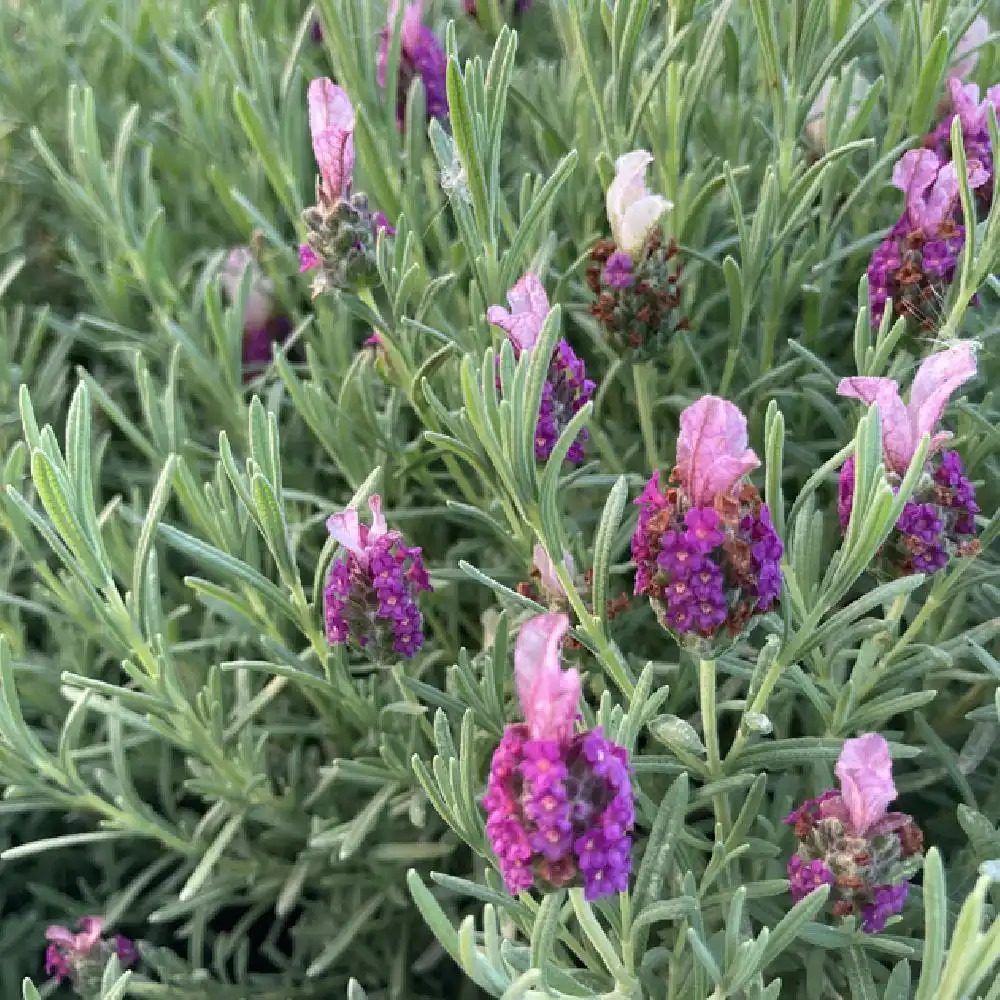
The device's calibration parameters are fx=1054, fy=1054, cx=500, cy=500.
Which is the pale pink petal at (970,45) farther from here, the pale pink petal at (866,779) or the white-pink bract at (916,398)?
the pale pink petal at (866,779)

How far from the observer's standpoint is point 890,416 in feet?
2.28

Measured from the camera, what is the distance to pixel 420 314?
0.96m

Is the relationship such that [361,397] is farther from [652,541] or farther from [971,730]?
[971,730]

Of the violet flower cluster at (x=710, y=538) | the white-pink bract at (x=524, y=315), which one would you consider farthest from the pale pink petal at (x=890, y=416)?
the white-pink bract at (x=524, y=315)

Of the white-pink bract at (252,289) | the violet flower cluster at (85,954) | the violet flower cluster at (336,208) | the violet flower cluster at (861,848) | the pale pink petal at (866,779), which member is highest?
the violet flower cluster at (336,208)

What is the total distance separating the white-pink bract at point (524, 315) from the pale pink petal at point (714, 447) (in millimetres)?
141

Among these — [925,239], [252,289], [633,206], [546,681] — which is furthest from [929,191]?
[252,289]

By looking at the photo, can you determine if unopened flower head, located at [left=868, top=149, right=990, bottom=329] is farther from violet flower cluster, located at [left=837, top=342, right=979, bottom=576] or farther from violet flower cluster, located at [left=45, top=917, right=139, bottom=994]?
violet flower cluster, located at [left=45, top=917, right=139, bottom=994]

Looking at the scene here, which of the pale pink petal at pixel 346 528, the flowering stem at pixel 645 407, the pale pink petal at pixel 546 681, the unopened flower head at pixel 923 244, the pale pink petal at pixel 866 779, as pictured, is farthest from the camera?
the flowering stem at pixel 645 407

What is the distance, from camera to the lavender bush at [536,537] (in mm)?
676

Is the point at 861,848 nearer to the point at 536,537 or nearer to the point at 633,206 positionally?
the point at 536,537

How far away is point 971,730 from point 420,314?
0.64 metres

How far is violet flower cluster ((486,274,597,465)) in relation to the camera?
75 centimetres

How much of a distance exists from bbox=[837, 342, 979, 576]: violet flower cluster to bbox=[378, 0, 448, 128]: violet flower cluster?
2.29 feet
